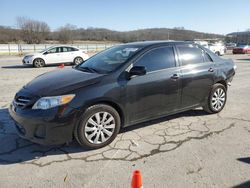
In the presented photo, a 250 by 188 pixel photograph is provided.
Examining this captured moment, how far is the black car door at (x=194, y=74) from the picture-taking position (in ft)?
15.3

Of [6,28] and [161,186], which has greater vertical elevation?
[6,28]

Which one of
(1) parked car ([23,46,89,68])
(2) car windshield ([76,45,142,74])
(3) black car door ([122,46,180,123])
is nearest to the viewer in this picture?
(3) black car door ([122,46,180,123])

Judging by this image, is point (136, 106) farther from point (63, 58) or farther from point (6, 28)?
point (6, 28)

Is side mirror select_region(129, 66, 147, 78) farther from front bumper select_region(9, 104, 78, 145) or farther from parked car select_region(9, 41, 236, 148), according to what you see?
front bumper select_region(9, 104, 78, 145)

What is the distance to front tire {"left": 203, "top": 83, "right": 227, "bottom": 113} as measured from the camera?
5.18 metres

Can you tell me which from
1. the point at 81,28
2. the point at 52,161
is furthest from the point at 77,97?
the point at 81,28

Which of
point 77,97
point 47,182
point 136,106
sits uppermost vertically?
point 77,97

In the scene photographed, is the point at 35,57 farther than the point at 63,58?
No

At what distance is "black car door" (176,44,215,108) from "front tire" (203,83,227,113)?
0.16 m

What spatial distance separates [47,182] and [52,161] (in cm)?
50

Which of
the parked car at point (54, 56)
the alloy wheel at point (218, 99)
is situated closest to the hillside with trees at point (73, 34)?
the parked car at point (54, 56)

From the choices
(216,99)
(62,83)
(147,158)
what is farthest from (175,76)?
(62,83)

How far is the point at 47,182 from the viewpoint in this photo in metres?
2.91

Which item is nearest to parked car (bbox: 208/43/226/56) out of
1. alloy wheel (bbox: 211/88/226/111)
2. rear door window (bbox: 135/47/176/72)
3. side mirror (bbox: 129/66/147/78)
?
alloy wheel (bbox: 211/88/226/111)
